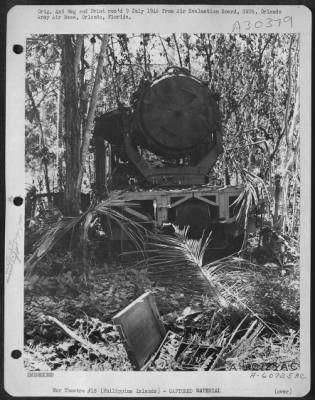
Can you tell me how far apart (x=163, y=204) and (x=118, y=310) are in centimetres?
21

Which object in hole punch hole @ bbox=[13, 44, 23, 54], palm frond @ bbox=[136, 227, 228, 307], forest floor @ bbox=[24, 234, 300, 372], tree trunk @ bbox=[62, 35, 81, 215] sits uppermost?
hole punch hole @ bbox=[13, 44, 23, 54]

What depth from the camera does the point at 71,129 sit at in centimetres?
71

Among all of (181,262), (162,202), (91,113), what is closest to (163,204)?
(162,202)

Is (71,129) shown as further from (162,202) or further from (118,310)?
(118,310)

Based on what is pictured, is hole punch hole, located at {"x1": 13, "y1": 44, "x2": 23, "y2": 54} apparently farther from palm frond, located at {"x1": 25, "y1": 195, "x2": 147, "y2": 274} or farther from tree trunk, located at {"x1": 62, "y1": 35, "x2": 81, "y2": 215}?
palm frond, located at {"x1": 25, "y1": 195, "x2": 147, "y2": 274}

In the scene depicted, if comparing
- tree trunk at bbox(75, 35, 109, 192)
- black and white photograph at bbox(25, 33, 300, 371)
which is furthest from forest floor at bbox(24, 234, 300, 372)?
tree trunk at bbox(75, 35, 109, 192)

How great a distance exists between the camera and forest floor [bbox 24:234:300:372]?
0.70 m

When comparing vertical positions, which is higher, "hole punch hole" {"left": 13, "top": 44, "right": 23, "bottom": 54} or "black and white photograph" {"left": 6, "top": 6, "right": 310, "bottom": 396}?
"hole punch hole" {"left": 13, "top": 44, "right": 23, "bottom": 54}

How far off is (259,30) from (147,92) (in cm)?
24

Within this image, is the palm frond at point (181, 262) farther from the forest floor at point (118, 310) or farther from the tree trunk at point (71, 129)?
the tree trunk at point (71, 129)

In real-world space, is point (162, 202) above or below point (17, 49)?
below

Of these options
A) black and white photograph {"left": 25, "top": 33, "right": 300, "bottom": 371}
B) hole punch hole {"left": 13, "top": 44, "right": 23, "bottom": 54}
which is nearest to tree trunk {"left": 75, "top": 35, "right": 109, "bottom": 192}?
black and white photograph {"left": 25, "top": 33, "right": 300, "bottom": 371}

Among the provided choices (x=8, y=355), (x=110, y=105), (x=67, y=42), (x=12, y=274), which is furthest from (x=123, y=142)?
(x=8, y=355)

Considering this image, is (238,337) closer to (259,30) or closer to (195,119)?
(195,119)
